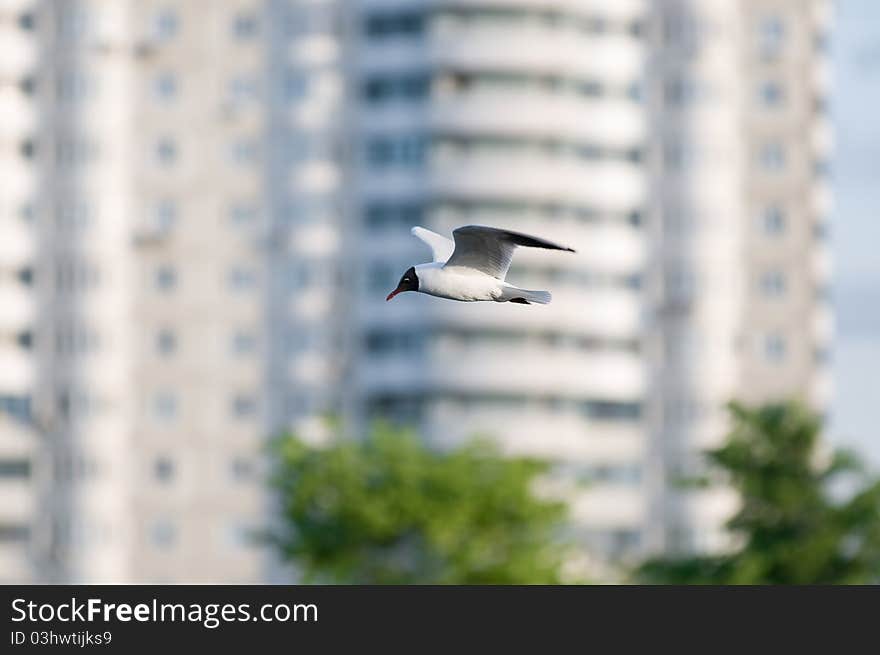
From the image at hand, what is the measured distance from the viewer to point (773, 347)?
115250 millimetres

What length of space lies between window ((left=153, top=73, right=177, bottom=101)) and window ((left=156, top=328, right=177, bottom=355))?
13.0 meters

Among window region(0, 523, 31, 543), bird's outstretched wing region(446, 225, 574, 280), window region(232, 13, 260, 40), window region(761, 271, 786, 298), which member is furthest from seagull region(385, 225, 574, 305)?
window region(0, 523, 31, 543)

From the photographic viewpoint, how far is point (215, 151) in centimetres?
11575

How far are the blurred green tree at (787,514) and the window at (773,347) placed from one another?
5162 cm

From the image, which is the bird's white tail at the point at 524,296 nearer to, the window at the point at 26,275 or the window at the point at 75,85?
the window at the point at 75,85

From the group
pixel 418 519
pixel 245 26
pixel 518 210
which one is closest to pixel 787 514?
pixel 418 519

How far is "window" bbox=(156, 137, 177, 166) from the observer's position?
116 meters

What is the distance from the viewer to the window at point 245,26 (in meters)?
114

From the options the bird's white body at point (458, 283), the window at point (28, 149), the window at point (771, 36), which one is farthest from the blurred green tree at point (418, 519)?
the bird's white body at point (458, 283)

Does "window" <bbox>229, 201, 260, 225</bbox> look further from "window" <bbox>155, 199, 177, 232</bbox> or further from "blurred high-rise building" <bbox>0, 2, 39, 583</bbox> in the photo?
"blurred high-rise building" <bbox>0, 2, 39, 583</bbox>

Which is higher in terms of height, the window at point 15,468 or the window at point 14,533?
the window at point 15,468

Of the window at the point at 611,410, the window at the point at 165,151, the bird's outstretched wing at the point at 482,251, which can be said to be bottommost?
the bird's outstretched wing at the point at 482,251

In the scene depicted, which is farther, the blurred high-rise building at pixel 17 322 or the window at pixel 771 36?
the window at pixel 771 36

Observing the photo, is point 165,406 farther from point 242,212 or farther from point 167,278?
point 242,212
